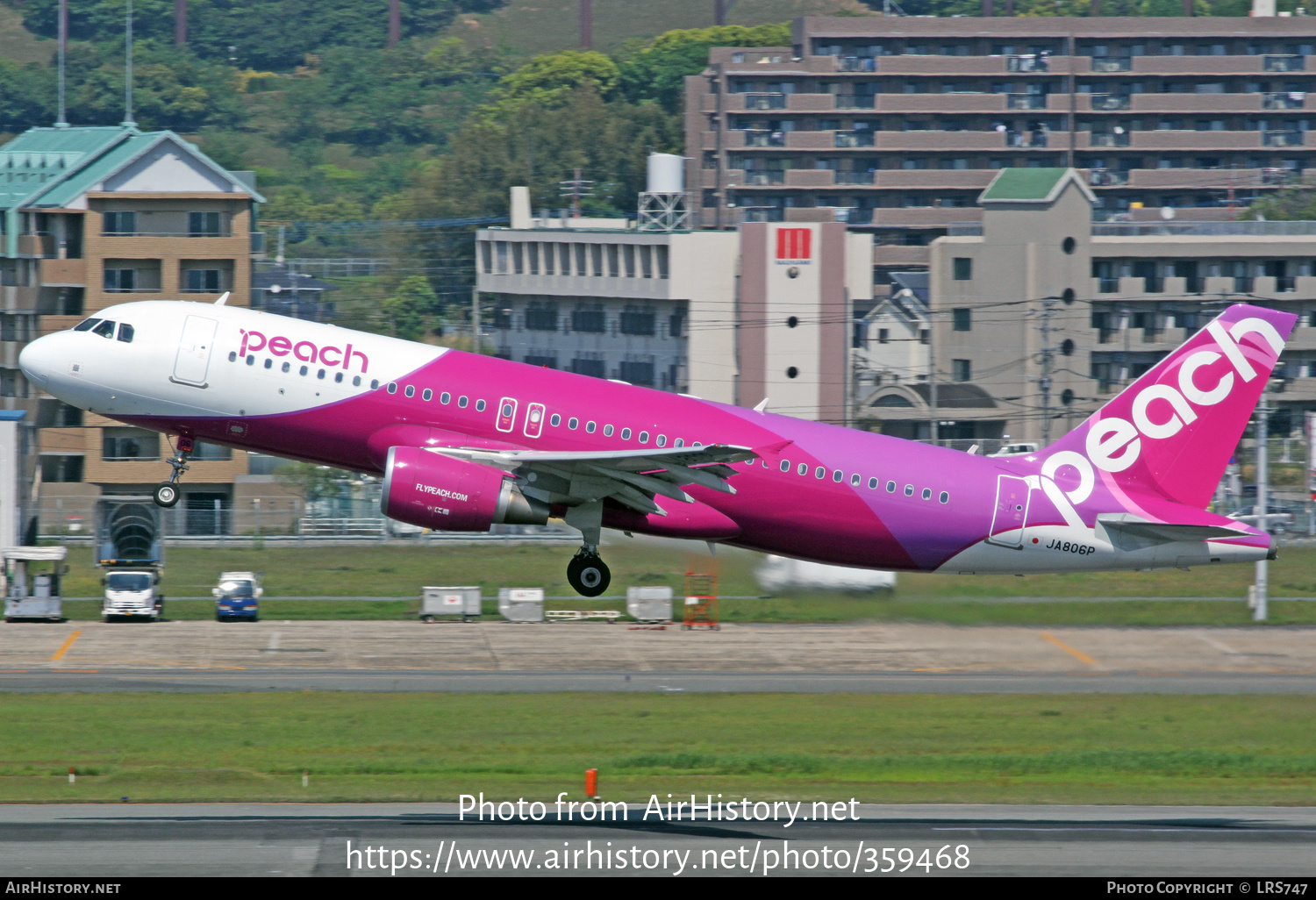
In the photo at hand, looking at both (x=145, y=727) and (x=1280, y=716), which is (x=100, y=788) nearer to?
(x=145, y=727)

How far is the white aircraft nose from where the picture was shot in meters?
38.3

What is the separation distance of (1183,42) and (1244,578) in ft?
349

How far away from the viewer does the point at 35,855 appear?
129 ft

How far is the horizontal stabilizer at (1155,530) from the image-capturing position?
128 feet

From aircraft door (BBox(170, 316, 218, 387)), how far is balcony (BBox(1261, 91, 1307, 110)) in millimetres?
164966

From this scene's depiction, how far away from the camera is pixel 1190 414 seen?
41.4 metres

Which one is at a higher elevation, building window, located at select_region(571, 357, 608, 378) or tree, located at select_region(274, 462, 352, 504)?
building window, located at select_region(571, 357, 608, 378)

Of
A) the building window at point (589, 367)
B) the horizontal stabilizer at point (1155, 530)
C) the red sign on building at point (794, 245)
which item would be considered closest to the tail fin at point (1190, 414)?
the horizontal stabilizer at point (1155, 530)

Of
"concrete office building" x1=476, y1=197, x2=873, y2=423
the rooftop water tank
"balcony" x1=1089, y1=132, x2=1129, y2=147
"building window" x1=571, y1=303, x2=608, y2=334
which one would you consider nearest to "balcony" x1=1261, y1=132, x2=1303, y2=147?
"balcony" x1=1089, y1=132, x2=1129, y2=147

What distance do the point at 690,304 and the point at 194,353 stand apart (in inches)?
3546

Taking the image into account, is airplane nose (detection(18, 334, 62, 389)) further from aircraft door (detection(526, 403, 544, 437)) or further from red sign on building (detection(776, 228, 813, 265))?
red sign on building (detection(776, 228, 813, 265))

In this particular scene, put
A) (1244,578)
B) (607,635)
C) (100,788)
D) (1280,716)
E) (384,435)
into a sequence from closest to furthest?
(384,435) → (100,788) → (1280,716) → (607,635) → (1244,578)

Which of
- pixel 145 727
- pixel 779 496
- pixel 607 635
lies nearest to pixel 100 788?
pixel 145 727

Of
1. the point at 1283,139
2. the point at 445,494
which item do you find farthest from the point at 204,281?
the point at 1283,139
